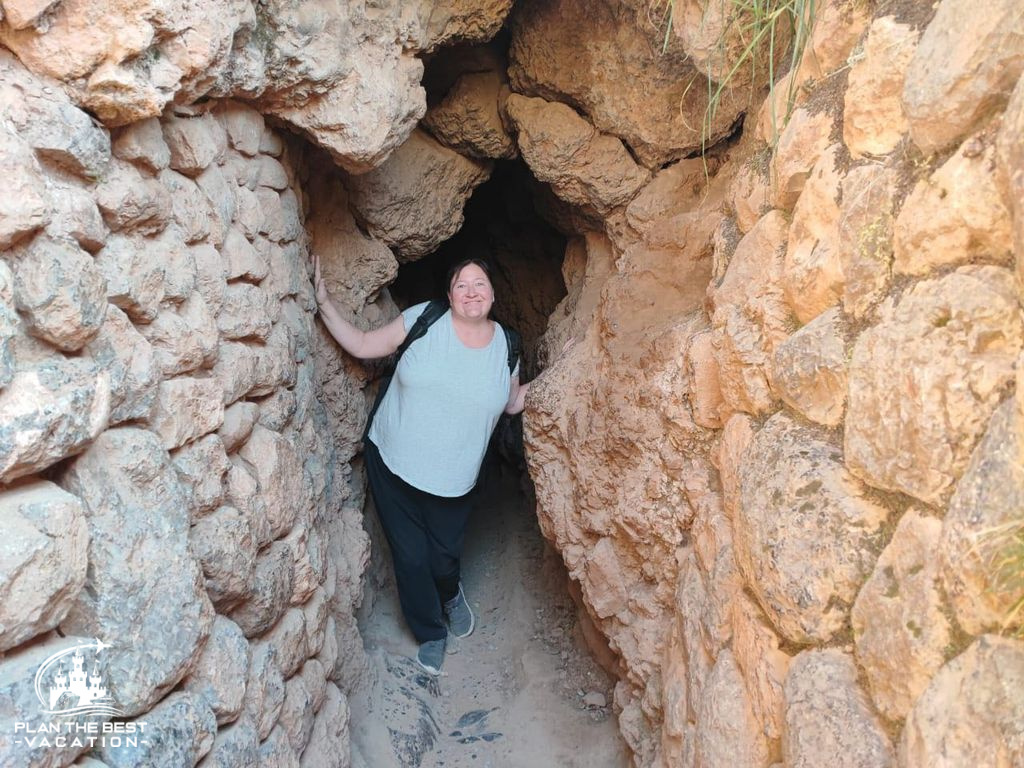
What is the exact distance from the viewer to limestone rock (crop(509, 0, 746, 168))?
2295 mm

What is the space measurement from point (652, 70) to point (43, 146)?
171cm

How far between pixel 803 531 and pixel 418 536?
5.63ft

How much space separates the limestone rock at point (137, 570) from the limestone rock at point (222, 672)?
0.19 feet

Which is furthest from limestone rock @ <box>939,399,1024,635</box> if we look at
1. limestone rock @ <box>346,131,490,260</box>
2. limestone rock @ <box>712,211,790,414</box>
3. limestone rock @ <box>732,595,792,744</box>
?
limestone rock @ <box>346,131,490,260</box>

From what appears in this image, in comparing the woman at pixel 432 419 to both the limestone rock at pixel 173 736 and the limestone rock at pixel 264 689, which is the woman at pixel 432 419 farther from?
the limestone rock at pixel 173 736

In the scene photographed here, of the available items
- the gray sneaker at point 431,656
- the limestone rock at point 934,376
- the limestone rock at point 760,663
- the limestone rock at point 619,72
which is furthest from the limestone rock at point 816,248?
the gray sneaker at point 431,656

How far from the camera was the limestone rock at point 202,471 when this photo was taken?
1.45m

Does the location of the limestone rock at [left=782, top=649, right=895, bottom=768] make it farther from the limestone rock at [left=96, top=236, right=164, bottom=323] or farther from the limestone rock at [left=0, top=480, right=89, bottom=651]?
the limestone rock at [left=96, top=236, right=164, bottom=323]

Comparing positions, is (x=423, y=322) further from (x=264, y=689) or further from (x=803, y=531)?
(x=803, y=531)

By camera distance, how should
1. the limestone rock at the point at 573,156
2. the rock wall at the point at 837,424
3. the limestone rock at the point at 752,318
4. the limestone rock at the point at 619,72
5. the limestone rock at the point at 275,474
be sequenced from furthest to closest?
the limestone rock at the point at 573,156, the limestone rock at the point at 619,72, the limestone rock at the point at 275,474, the limestone rock at the point at 752,318, the rock wall at the point at 837,424

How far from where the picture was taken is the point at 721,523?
1.67 meters

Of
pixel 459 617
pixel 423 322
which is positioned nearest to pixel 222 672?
pixel 423 322

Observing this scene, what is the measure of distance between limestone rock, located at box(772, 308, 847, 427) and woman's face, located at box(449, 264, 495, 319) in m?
1.35

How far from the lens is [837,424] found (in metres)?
1.29
